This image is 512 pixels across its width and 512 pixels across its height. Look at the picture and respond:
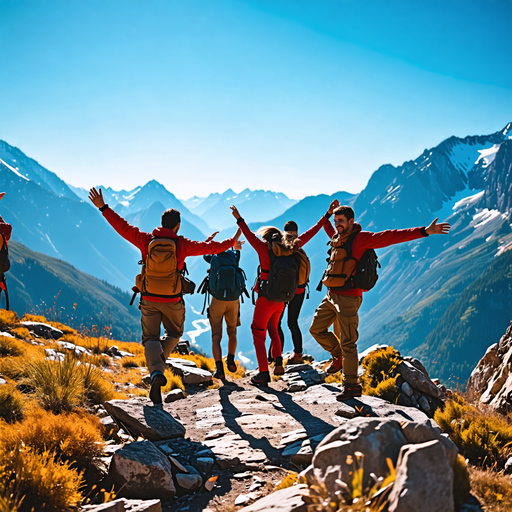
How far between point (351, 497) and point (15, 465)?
9.68ft

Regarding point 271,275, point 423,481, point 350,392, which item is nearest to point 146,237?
point 271,275

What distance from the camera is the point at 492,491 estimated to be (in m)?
3.48

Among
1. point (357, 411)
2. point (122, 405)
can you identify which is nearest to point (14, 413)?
point (122, 405)

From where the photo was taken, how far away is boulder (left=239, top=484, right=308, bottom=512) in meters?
3.05

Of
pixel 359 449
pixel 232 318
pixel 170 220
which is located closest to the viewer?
pixel 359 449

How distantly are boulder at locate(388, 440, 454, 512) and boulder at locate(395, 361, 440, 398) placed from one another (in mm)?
5088

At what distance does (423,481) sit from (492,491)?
51.4 inches

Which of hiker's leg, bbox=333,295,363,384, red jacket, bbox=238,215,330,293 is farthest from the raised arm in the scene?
hiker's leg, bbox=333,295,363,384

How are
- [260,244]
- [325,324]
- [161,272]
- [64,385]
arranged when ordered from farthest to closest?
1. [260,244]
2. [325,324]
3. [161,272]
4. [64,385]

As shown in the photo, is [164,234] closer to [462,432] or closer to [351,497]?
[351,497]

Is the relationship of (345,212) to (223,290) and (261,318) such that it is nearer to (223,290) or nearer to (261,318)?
(261,318)

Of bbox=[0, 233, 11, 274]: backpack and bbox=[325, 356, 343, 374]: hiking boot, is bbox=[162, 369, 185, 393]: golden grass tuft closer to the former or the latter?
bbox=[325, 356, 343, 374]: hiking boot

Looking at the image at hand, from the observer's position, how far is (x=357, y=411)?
6410 mm

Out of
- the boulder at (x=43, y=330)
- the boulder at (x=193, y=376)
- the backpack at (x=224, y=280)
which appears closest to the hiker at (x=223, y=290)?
the backpack at (x=224, y=280)
